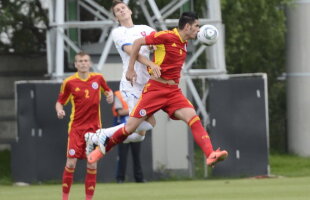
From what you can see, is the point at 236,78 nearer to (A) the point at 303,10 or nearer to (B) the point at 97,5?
(B) the point at 97,5

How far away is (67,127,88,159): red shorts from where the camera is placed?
58.4ft

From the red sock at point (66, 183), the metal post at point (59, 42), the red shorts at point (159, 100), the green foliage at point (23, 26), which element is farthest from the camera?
the green foliage at point (23, 26)

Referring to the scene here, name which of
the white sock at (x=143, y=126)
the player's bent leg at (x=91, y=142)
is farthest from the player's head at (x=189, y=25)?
the player's bent leg at (x=91, y=142)

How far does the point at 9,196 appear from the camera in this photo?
64.5ft

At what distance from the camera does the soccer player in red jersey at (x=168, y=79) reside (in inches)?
617

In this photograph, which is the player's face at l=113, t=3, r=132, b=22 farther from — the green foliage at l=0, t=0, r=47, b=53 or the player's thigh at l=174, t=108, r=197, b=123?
the green foliage at l=0, t=0, r=47, b=53

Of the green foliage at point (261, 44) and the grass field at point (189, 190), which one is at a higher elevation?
the green foliage at point (261, 44)

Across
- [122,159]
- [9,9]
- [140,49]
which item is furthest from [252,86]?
[140,49]

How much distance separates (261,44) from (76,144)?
1467 cm

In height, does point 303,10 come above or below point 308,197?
above

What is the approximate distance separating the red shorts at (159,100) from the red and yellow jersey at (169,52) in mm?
148

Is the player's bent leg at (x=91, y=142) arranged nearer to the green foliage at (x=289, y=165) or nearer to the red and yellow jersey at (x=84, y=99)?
the red and yellow jersey at (x=84, y=99)

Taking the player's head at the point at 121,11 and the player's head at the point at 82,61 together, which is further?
the player's head at the point at 82,61

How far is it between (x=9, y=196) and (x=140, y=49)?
453 centimetres
